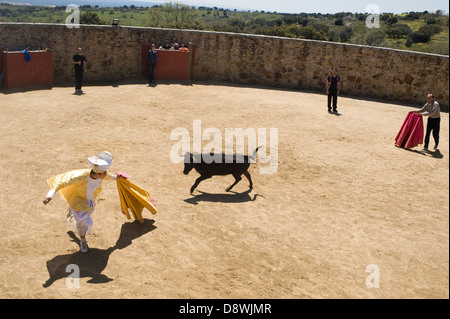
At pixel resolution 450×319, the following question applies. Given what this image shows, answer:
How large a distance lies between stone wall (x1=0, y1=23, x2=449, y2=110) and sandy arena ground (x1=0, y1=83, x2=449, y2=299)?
13.1ft

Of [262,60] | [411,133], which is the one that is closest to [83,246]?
[411,133]

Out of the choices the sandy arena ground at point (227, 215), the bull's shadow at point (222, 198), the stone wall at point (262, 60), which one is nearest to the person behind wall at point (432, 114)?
the sandy arena ground at point (227, 215)

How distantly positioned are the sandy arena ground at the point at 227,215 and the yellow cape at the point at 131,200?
0.76ft

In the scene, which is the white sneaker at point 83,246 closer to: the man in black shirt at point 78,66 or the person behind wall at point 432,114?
the person behind wall at point 432,114

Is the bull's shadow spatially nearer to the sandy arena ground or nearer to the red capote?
the sandy arena ground

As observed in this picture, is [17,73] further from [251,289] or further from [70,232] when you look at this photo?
[251,289]

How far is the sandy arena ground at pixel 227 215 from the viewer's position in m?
5.89

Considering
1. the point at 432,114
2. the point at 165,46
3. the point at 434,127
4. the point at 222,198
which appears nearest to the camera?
the point at 222,198

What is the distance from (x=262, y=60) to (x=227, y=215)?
493 inches

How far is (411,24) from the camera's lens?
51.0 metres

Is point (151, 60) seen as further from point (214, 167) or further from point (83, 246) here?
point (83, 246)

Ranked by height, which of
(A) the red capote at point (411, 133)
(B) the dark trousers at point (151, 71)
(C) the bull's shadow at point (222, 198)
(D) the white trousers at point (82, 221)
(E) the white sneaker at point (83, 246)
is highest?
(B) the dark trousers at point (151, 71)

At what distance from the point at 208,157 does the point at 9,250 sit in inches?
148

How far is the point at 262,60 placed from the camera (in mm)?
19078
